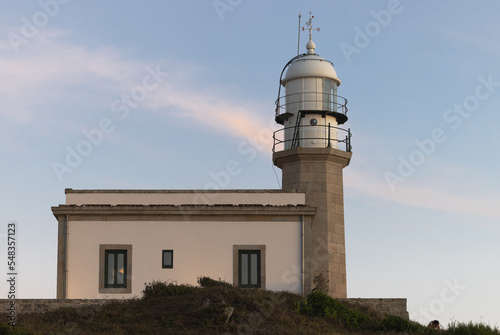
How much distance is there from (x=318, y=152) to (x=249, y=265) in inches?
324

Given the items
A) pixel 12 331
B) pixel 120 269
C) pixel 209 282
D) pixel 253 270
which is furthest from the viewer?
pixel 253 270

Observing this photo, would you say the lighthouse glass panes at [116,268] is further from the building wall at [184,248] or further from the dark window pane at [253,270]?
the dark window pane at [253,270]

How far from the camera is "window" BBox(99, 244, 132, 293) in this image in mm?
30953

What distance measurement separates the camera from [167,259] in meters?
31.3

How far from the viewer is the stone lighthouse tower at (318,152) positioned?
36750 mm

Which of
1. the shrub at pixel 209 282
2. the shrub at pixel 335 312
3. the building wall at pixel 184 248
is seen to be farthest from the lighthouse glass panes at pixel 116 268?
the shrub at pixel 335 312

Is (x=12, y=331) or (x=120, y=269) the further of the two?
(x=120, y=269)

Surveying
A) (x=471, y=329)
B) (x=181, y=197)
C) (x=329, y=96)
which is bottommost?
(x=471, y=329)

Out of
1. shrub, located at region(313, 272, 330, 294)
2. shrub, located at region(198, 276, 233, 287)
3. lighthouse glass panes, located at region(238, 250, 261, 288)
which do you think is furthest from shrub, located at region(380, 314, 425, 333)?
shrub, located at region(313, 272, 330, 294)

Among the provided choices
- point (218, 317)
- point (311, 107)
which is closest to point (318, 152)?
point (311, 107)

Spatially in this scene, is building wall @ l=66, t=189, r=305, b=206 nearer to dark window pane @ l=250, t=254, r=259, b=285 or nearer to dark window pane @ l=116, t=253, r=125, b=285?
dark window pane @ l=116, t=253, r=125, b=285

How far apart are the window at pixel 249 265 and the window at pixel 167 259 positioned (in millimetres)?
2370

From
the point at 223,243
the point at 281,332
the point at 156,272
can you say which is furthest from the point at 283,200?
the point at 281,332

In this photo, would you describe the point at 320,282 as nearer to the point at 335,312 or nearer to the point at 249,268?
the point at 249,268
